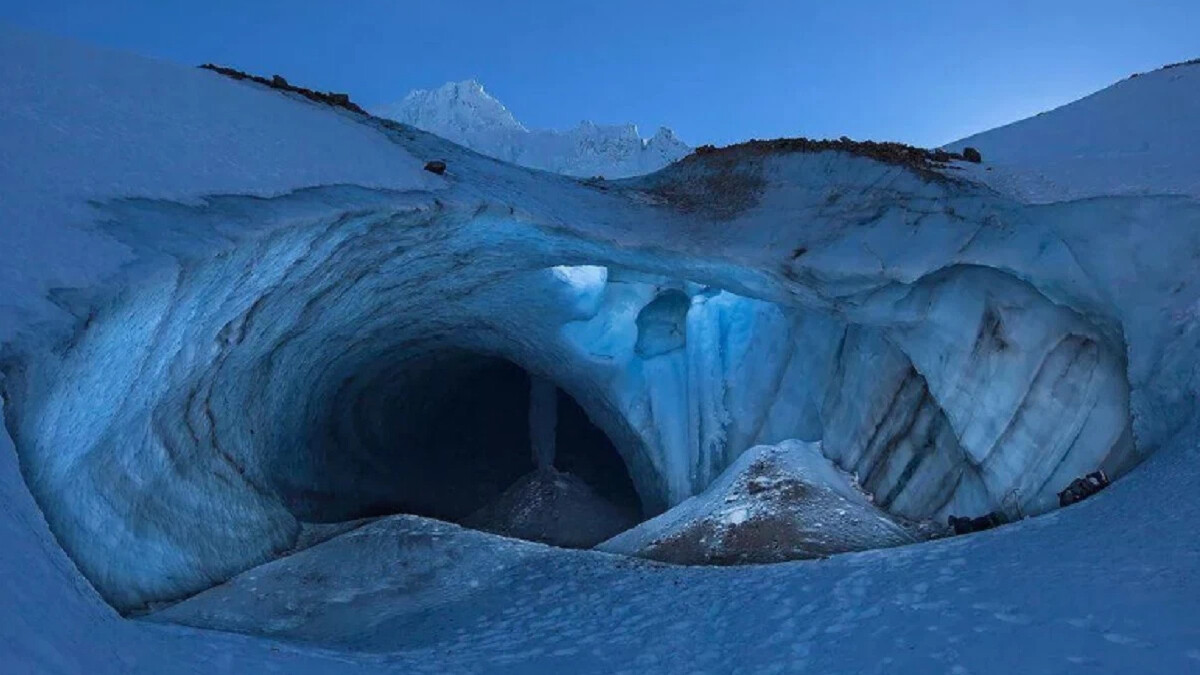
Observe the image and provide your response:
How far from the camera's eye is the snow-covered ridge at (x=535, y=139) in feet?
71.2

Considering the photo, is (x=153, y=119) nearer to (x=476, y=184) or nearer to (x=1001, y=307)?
(x=476, y=184)

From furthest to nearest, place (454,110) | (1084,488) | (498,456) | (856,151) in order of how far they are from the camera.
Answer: (454,110) < (498,456) < (856,151) < (1084,488)

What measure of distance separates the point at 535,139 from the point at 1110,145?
1784 centimetres

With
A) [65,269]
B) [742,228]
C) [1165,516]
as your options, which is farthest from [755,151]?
[65,269]

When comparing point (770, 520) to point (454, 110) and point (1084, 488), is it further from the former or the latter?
point (454, 110)

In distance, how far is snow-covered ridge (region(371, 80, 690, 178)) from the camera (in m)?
21.7

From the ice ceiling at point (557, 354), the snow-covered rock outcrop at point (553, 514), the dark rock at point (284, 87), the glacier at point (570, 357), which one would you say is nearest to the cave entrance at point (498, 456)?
the snow-covered rock outcrop at point (553, 514)

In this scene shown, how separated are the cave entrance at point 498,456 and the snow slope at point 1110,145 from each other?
21.7 feet

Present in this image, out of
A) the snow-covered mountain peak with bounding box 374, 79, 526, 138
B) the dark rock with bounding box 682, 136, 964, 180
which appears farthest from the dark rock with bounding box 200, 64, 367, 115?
the snow-covered mountain peak with bounding box 374, 79, 526, 138

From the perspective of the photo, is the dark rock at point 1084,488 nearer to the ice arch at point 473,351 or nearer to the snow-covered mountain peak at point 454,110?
the ice arch at point 473,351

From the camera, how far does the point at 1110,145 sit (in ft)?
21.6

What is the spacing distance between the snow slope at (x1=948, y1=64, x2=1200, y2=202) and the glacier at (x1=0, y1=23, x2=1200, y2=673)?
7.1 inches

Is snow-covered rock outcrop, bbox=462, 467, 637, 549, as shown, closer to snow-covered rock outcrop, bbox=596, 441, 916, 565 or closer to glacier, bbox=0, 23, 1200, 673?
glacier, bbox=0, 23, 1200, 673

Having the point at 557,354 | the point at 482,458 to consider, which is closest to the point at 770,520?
the point at 557,354
